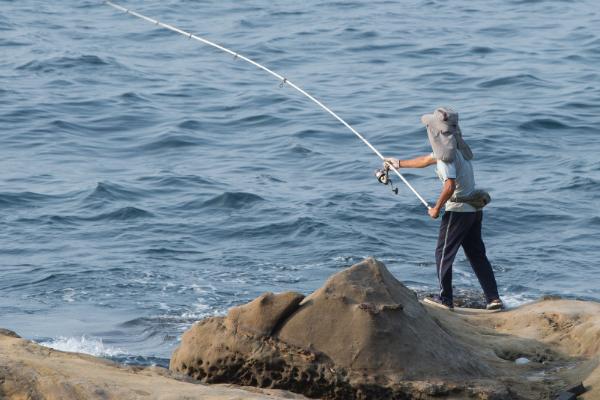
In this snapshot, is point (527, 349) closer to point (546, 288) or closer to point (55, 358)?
point (55, 358)

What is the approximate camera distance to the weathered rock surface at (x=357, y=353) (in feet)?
21.0

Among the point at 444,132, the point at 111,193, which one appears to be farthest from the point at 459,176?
the point at 111,193

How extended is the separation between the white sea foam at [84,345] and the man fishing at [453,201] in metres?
2.34

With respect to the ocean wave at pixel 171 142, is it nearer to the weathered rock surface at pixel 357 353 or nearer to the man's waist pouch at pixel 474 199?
the man's waist pouch at pixel 474 199

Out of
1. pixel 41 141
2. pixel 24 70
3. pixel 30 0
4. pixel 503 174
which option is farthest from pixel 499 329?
pixel 30 0

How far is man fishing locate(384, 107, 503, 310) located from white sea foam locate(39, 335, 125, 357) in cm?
234

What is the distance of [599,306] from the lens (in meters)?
7.91

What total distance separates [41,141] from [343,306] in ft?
34.4

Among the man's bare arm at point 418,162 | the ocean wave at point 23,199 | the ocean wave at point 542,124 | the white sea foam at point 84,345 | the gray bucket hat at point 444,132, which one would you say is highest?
the gray bucket hat at point 444,132

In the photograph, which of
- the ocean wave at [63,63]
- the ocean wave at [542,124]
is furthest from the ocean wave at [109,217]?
the ocean wave at [63,63]

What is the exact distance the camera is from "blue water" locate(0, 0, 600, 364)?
36.3ft

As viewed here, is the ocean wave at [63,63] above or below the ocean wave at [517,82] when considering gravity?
below

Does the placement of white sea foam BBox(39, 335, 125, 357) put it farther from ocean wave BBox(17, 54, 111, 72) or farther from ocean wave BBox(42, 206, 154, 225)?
ocean wave BBox(17, 54, 111, 72)

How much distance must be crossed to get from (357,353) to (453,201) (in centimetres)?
200
